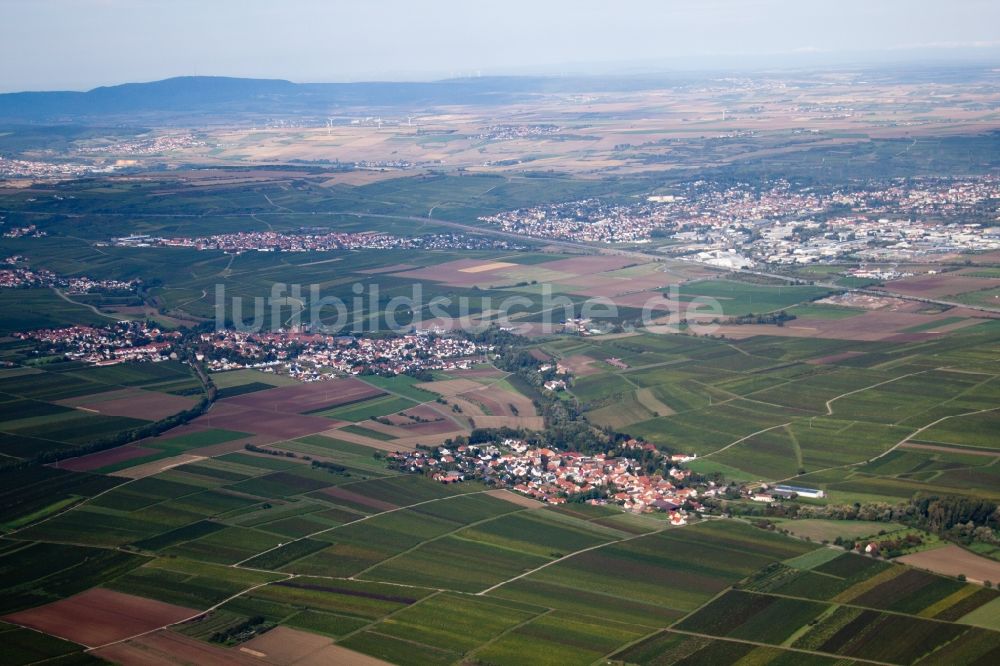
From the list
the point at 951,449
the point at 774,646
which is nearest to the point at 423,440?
the point at 951,449

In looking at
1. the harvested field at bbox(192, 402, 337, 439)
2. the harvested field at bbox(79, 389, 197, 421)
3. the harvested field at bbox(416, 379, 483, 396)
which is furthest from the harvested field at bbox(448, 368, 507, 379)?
the harvested field at bbox(79, 389, 197, 421)

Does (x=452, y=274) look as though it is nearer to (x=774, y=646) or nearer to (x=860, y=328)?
(x=860, y=328)

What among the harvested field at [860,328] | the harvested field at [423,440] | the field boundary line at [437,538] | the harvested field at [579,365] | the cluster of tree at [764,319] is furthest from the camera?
the cluster of tree at [764,319]

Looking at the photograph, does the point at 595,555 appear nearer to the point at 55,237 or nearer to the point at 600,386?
the point at 600,386

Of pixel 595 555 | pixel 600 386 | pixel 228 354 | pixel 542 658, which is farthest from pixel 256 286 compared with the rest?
pixel 542 658

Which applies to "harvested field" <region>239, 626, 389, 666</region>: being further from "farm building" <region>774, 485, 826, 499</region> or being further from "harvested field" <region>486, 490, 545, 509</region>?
"farm building" <region>774, 485, 826, 499</region>

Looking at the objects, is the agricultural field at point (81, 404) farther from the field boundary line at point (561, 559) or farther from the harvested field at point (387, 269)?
the harvested field at point (387, 269)

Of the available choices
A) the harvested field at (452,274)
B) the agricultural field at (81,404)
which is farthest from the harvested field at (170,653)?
the harvested field at (452,274)
